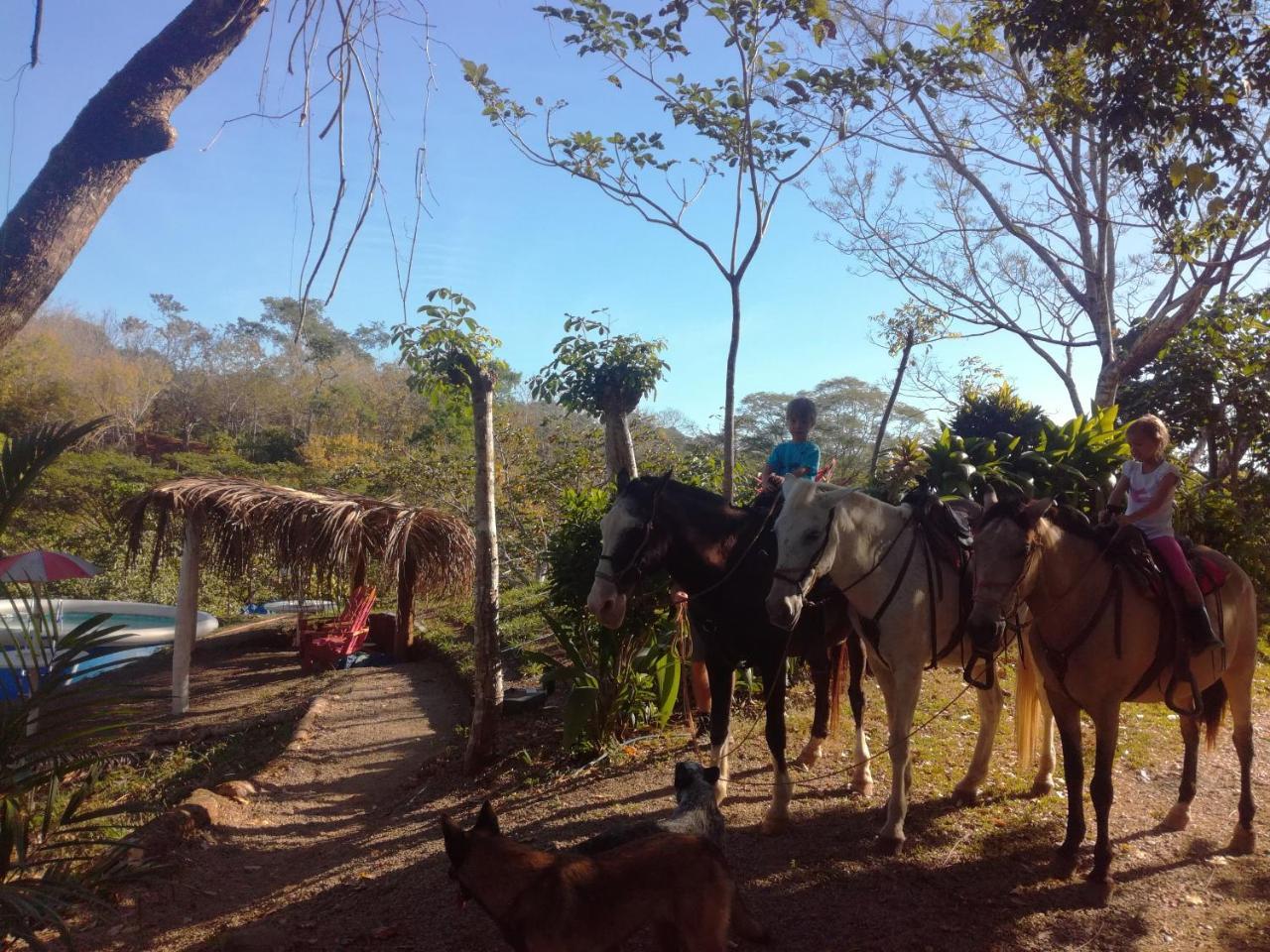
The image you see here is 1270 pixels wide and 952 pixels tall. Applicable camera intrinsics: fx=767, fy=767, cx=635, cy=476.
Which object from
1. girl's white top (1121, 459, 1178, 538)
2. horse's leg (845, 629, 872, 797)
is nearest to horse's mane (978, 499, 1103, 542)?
girl's white top (1121, 459, 1178, 538)

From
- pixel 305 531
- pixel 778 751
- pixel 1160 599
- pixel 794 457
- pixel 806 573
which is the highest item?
pixel 794 457

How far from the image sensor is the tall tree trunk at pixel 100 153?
8.84 feet

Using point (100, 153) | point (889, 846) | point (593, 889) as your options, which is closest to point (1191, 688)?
point (889, 846)

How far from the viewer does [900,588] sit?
14.2ft

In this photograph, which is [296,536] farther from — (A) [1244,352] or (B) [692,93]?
(A) [1244,352]

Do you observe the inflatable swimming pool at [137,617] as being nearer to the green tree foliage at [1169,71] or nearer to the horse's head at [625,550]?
the horse's head at [625,550]

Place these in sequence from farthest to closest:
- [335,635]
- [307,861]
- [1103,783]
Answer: [335,635]
[307,861]
[1103,783]

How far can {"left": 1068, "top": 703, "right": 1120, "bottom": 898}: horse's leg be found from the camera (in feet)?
12.5

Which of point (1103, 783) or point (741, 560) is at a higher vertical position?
point (741, 560)

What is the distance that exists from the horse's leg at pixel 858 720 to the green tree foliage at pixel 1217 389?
9.31 meters

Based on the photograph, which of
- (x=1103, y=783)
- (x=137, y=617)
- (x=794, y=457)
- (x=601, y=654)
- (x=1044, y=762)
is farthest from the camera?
(x=137, y=617)

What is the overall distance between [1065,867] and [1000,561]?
1753 millimetres

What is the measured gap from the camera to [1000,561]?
3.64 m

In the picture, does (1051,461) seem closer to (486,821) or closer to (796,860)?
(796,860)
